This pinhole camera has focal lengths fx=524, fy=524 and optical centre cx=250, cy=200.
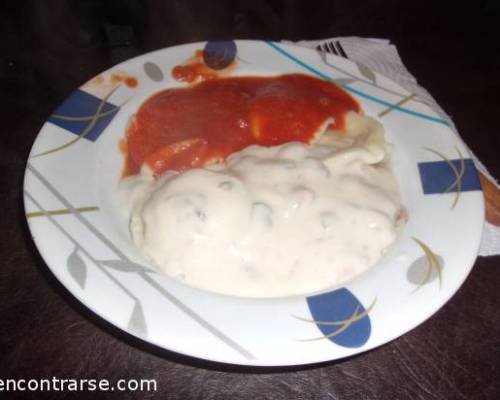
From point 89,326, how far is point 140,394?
0.30m

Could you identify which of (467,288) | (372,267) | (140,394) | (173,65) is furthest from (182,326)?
(173,65)

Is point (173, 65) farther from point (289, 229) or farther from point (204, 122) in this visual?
point (289, 229)

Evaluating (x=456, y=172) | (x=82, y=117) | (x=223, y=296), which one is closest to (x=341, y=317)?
(x=223, y=296)

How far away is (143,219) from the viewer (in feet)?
5.51

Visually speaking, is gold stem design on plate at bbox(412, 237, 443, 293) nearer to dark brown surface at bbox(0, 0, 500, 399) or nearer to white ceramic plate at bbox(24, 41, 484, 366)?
white ceramic plate at bbox(24, 41, 484, 366)

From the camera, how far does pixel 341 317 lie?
1414 mm

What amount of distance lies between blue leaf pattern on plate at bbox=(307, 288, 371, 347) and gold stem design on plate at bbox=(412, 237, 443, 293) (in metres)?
0.19

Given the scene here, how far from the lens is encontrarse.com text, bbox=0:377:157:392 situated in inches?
61.1

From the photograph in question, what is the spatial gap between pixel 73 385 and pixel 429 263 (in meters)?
1.12

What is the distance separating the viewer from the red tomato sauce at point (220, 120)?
1977 millimetres

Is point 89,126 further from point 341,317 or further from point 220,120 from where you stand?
point 341,317

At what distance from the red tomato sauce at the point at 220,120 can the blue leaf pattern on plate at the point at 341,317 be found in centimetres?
77

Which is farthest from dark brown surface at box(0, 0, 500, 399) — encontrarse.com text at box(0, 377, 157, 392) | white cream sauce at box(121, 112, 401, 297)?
white cream sauce at box(121, 112, 401, 297)

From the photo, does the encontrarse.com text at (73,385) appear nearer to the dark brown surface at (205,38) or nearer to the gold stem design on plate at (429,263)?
the dark brown surface at (205,38)
